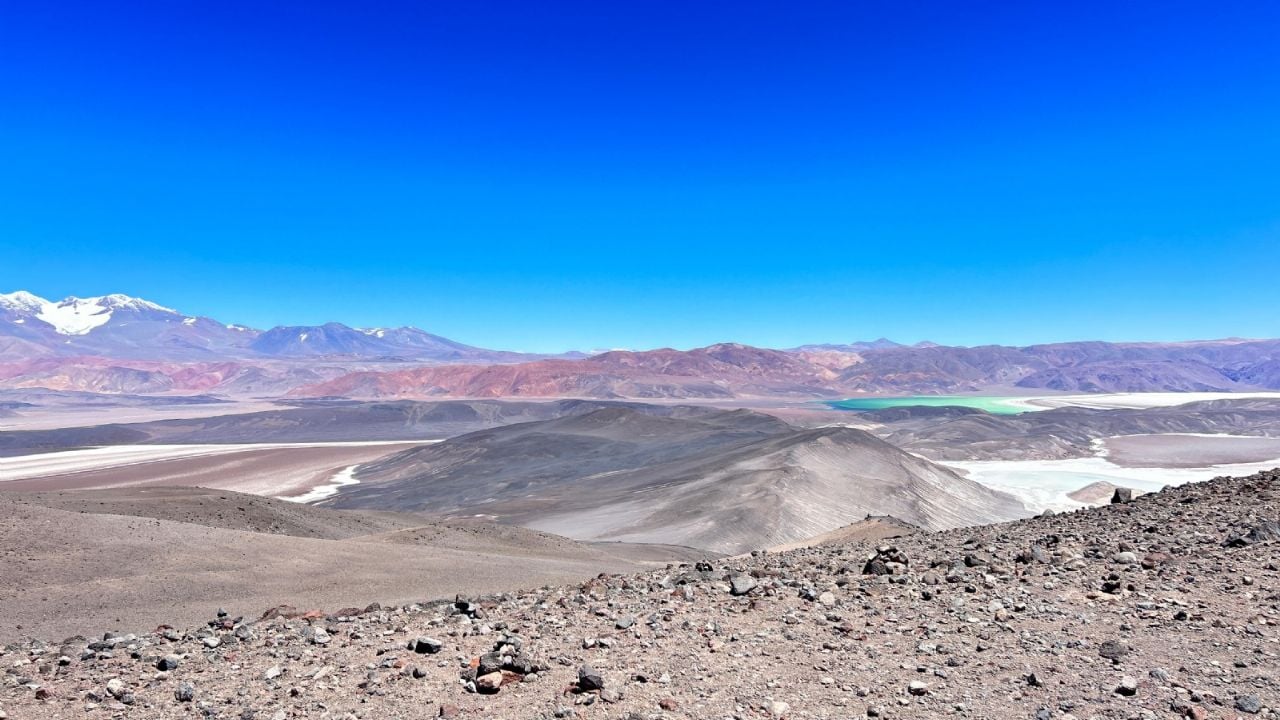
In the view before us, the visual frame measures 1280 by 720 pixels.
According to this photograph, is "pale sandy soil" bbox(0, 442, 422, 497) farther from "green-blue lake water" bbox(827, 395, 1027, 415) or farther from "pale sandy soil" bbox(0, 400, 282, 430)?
"green-blue lake water" bbox(827, 395, 1027, 415)

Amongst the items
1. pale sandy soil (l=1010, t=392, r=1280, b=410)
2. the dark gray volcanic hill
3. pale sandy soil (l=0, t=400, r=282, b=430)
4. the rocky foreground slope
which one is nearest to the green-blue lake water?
pale sandy soil (l=1010, t=392, r=1280, b=410)

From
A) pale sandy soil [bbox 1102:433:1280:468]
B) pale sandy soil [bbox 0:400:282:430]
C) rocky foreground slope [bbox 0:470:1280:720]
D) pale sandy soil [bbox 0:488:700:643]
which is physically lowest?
pale sandy soil [bbox 1102:433:1280:468]

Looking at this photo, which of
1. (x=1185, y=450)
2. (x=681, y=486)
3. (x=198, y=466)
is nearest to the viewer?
(x=681, y=486)

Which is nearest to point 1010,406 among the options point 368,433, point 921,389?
point 921,389

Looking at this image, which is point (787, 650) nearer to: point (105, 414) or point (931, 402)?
point (105, 414)

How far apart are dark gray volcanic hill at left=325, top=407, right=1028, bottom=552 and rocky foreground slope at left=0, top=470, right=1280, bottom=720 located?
21627 millimetres

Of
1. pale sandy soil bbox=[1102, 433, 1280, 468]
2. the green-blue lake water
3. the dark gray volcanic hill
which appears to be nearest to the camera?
the dark gray volcanic hill

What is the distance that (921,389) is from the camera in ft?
618

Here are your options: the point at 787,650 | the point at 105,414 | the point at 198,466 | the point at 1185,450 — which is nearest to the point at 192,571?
the point at 787,650

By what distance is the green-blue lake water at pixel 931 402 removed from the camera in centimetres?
14112

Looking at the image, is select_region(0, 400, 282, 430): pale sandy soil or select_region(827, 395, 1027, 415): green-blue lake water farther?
select_region(827, 395, 1027, 415): green-blue lake water

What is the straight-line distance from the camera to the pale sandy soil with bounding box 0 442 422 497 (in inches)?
2116

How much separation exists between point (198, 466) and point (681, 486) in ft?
152

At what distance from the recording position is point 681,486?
39.7 metres
